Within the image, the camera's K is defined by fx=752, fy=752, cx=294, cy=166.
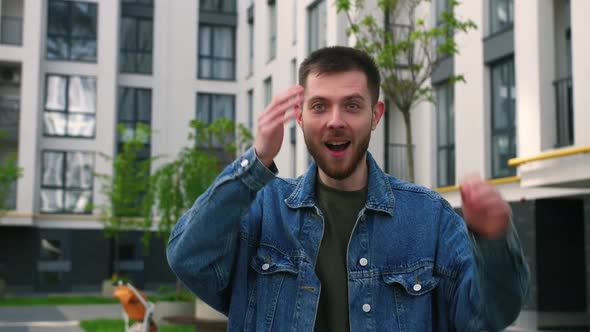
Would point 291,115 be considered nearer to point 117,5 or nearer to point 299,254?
point 299,254

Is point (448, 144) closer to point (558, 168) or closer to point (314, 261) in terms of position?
point (558, 168)

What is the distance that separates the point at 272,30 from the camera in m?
33.3

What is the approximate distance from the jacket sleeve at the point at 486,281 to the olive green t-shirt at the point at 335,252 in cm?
35

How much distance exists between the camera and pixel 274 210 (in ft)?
8.78

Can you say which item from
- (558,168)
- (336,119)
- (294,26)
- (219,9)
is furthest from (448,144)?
(219,9)

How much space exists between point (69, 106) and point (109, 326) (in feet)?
71.7

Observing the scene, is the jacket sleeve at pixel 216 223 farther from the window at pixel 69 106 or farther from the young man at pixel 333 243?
the window at pixel 69 106

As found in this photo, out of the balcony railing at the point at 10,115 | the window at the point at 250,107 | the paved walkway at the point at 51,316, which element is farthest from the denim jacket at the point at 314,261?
the balcony railing at the point at 10,115

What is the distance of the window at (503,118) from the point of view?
18.0 meters

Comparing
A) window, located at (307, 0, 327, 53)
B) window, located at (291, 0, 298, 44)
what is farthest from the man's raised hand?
window, located at (291, 0, 298, 44)

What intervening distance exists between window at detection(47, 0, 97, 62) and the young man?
36838 millimetres

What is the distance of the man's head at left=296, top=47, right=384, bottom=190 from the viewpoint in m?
2.50

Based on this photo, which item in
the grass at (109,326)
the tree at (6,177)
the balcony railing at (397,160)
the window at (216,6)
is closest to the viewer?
the grass at (109,326)

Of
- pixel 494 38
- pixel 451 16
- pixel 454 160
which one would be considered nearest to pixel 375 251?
pixel 451 16
